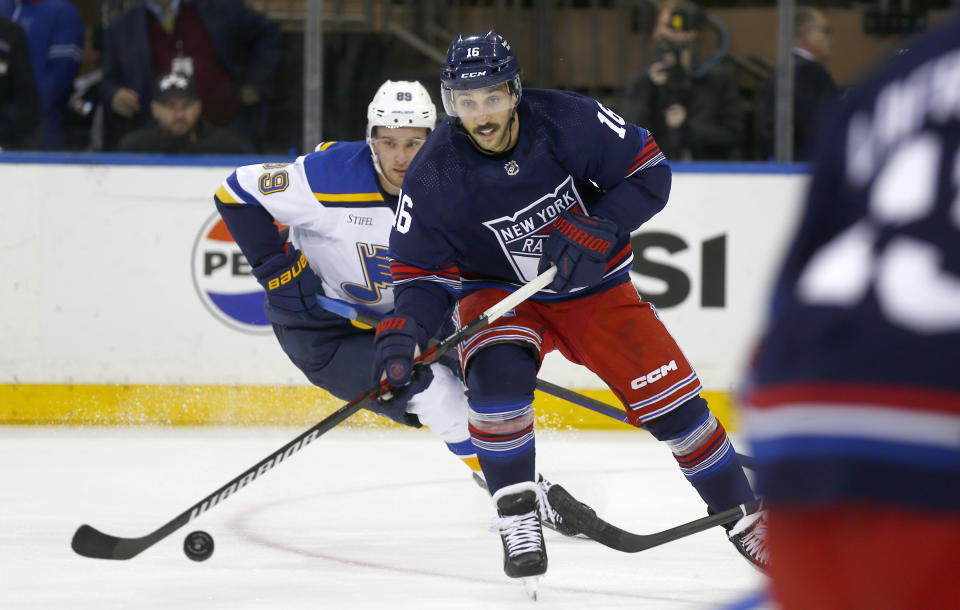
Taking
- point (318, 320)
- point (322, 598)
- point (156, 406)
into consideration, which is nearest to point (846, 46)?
point (318, 320)

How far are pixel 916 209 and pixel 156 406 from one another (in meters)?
4.66

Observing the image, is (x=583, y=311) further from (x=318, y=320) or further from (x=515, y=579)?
(x=318, y=320)

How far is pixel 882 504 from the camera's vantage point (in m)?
0.65

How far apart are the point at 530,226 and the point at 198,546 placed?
38.0 inches

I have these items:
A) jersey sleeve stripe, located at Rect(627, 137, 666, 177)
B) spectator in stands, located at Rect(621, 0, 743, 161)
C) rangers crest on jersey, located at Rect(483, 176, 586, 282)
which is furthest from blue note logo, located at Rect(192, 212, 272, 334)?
jersey sleeve stripe, located at Rect(627, 137, 666, 177)

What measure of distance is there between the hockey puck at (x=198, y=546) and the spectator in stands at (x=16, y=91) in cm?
271

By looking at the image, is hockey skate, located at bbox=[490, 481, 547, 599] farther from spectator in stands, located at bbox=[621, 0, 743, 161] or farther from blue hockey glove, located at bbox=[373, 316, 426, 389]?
spectator in stands, located at bbox=[621, 0, 743, 161]

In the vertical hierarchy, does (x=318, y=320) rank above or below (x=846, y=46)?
below

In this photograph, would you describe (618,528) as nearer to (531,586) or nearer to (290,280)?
(531,586)

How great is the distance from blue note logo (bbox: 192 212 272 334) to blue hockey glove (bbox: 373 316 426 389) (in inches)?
92.4

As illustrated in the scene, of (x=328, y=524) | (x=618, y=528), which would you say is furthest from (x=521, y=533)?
(x=328, y=524)

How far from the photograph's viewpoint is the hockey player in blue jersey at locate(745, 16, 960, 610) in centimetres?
64

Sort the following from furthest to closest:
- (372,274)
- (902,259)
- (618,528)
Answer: (372,274) → (618,528) → (902,259)

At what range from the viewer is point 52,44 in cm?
516
